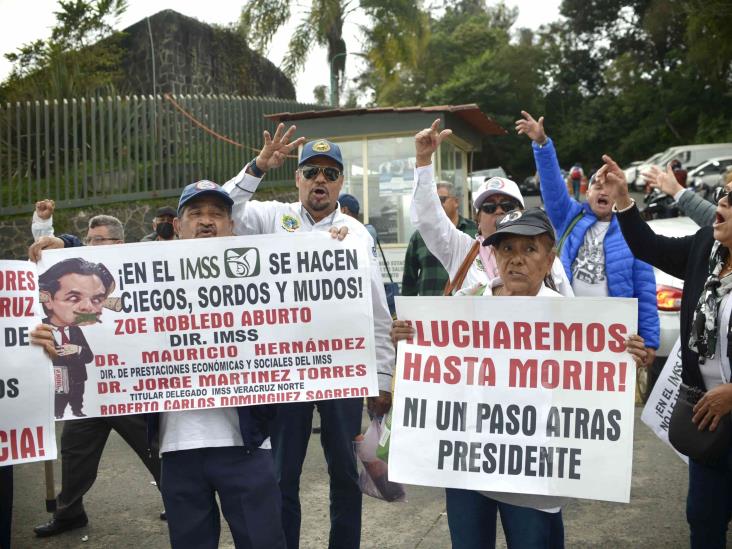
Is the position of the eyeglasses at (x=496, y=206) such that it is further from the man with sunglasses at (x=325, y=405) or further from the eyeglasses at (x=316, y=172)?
the eyeglasses at (x=316, y=172)

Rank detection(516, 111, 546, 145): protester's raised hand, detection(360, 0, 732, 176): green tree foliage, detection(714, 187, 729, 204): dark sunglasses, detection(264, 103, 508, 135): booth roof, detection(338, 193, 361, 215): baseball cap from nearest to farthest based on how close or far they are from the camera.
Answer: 1. detection(714, 187, 729, 204): dark sunglasses
2. detection(516, 111, 546, 145): protester's raised hand
3. detection(338, 193, 361, 215): baseball cap
4. detection(264, 103, 508, 135): booth roof
5. detection(360, 0, 732, 176): green tree foliage

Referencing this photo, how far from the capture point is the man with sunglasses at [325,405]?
402cm

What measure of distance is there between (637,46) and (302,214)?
4756 cm

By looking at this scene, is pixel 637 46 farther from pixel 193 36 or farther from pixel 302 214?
pixel 302 214

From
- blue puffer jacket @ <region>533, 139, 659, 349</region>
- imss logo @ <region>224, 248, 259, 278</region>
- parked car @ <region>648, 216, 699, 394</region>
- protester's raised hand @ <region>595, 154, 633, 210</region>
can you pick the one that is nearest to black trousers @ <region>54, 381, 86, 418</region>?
imss logo @ <region>224, 248, 259, 278</region>

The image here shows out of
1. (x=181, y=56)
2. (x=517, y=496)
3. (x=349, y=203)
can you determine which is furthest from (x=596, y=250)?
(x=181, y=56)

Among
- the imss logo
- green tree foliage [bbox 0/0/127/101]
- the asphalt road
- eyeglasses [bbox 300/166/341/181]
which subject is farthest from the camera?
green tree foliage [bbox 0/0/127/101]

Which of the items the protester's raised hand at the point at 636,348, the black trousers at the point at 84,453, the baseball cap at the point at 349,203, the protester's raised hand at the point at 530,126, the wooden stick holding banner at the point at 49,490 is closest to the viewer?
the protester's raised hand at the point at 636,348

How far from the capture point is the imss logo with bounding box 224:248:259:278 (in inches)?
143

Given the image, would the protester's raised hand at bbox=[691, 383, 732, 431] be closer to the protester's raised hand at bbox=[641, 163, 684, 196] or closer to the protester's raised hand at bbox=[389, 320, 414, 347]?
the protester's raised hand at bbox=[641, 163, 684, 196]

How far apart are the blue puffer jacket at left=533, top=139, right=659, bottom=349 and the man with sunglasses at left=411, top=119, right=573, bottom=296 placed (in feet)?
2.72

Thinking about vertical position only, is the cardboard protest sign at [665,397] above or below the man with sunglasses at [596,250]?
below

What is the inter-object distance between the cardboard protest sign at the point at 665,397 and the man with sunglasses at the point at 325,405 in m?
1.25

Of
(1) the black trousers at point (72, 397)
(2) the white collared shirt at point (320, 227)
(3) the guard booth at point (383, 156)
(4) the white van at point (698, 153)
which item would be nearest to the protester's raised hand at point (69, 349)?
(1) the black trousers at point (72, 397)
